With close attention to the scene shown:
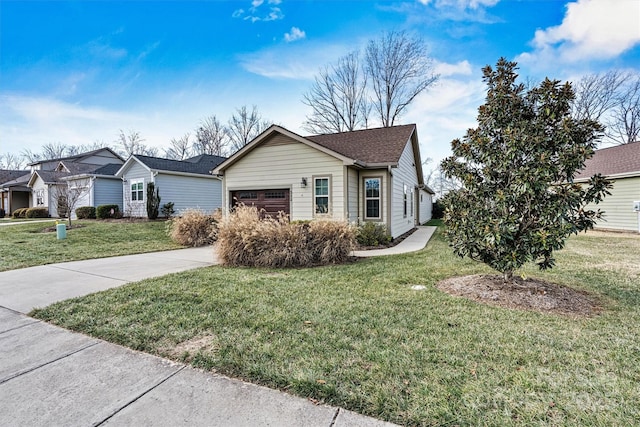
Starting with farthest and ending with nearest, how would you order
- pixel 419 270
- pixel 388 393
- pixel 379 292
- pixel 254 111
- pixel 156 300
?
1. pixel 254 111
2. pixel 419 270
3. pixel 379 292
4. pixel 156 300
5. pixel 388 393

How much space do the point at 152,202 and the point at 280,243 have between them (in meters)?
13.9

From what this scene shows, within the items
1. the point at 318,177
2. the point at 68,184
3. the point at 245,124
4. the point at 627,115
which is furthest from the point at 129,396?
the point at 245,124

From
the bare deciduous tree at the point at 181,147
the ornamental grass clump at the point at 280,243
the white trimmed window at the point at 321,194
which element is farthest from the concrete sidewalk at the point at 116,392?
the bare deciduous tree at the point at 181,147

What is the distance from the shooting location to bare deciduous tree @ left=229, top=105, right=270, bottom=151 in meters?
35.8

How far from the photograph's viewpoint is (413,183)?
16.2 metres

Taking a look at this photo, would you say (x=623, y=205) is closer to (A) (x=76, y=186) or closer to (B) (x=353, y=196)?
(B) (x=353, y=196)

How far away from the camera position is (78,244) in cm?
1047

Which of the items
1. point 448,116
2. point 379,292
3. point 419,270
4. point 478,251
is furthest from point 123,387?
point 448,116

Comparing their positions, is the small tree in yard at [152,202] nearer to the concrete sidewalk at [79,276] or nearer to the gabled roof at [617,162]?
the concrete sidewalk at [79,276]

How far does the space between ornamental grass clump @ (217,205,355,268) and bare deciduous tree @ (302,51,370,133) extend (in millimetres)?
20198

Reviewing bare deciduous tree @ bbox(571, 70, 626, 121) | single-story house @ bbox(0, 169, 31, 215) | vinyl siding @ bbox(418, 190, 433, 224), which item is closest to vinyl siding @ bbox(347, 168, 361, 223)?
vinyl siding @ bbox(418, 190, 433, 224)

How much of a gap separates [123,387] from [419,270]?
5.36 metres

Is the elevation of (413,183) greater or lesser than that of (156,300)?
greater

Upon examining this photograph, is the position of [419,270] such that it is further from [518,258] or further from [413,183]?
[413,183]
